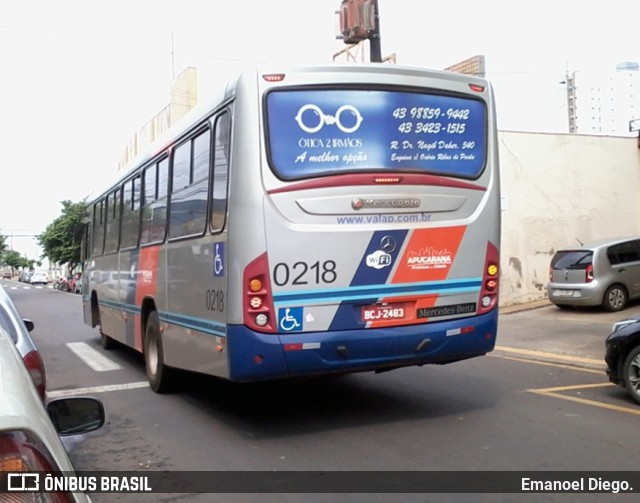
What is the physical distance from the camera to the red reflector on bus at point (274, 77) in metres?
6.39

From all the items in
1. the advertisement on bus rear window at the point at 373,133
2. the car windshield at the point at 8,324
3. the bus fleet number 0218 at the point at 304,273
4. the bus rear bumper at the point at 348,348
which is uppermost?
the advertisement on bus rear window at the point at 373,133

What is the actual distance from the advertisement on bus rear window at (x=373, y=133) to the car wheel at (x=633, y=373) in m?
2.70

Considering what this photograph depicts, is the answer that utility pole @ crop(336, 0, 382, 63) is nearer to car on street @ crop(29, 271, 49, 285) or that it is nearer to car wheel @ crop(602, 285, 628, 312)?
car wheel @ crop(602, 285, 628, 312)

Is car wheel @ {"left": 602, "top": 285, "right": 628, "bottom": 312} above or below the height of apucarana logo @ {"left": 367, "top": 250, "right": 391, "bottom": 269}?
below

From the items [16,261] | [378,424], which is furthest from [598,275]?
[16,261]

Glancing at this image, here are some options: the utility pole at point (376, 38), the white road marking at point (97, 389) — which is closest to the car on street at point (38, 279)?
the utility pole at point (376, 38)

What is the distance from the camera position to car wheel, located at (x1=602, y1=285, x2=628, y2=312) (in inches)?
625

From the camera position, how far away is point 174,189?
8.34m

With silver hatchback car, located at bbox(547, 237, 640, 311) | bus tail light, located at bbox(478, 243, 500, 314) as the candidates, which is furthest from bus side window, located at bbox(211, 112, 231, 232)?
silver hatchback car, located at bbox(547, 237, 640, 311)

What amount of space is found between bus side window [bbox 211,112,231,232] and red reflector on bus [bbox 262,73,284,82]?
538 millimetres

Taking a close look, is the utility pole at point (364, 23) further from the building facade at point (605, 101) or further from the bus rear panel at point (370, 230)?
the building facade at point (605, 101)

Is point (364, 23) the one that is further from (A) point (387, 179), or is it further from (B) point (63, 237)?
(B) point (63, 237)

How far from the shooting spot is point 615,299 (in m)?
16.0

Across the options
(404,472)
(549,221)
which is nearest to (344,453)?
(404,472)
